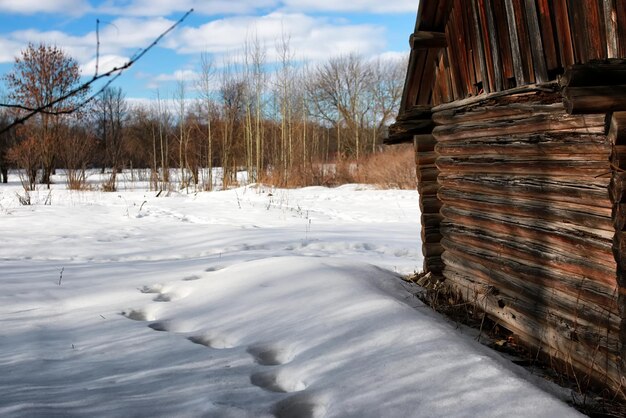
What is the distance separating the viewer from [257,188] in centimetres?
2267

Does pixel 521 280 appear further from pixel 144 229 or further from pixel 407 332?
pixel 144 229

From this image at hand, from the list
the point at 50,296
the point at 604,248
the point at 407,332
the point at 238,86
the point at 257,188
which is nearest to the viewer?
the point at 604,248

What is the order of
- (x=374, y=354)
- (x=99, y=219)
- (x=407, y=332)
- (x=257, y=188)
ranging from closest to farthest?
1. (x=374, y=354)
2. (x=407, y=332)
3. (x=99, y=219)
4. (x=257, y=188)

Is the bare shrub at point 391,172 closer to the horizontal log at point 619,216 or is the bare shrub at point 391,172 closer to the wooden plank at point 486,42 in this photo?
the wooden plank at point 486,42

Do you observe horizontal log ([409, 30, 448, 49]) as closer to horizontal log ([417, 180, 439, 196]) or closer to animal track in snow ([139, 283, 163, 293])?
horizontal log ([417, 180, 439, 196])

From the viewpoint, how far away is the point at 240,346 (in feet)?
14.2

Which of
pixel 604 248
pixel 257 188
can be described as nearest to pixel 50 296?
pixel 604 248

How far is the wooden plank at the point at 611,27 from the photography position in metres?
3.41

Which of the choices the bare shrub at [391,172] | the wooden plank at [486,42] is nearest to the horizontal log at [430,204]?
the wooden plank at [486,42]

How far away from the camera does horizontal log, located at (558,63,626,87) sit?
10.1ft

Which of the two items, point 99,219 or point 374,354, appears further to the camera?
point 99,219

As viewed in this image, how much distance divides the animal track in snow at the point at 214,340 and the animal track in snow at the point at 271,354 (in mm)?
236

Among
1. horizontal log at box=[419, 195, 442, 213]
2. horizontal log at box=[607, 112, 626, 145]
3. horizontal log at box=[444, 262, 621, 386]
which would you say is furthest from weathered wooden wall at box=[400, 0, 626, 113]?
horizontal log at box=[444, 262, 621, 386]

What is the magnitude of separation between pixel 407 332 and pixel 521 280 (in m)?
1.22
